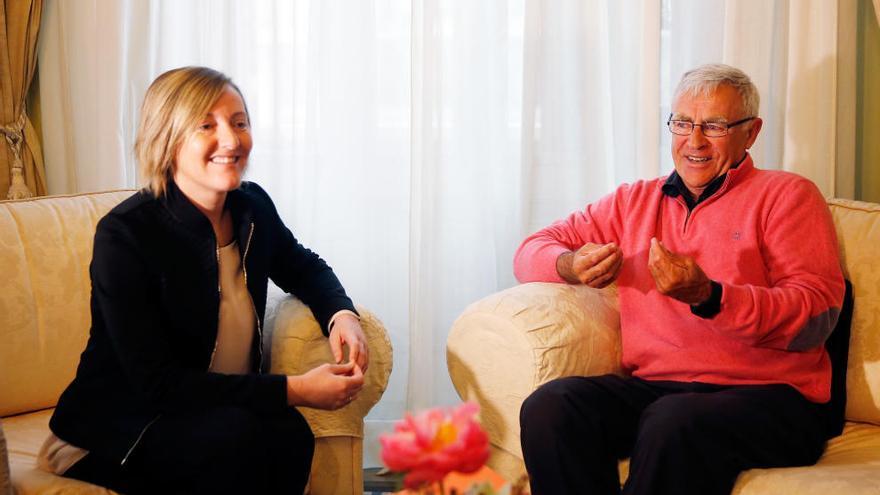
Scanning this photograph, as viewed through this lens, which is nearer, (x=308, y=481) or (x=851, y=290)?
(x=308, y=481)

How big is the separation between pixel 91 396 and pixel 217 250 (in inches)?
14.5

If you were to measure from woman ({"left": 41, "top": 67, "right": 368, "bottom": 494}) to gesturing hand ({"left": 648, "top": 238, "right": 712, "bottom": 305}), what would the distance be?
2.07ft

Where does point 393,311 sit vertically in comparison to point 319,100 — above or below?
below

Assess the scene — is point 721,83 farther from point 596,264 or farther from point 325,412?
point 325,412

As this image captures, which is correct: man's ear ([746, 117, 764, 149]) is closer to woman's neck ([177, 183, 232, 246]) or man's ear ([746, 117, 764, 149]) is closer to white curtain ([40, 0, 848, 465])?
white curtain ([40, 0, 848, 465])

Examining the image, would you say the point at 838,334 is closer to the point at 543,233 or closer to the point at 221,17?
the point at 543,233

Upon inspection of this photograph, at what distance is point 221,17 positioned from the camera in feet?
9.43

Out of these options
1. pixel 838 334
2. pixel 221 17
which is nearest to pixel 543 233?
pixel 838 334

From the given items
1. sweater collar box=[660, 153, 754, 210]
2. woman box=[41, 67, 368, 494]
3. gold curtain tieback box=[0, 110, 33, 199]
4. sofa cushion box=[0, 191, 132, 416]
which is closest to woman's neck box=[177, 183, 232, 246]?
woman box=[41, 67, 368, 494]

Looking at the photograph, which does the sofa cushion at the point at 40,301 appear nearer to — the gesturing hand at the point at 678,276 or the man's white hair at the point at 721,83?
the gesturing hand at the point at 678,276

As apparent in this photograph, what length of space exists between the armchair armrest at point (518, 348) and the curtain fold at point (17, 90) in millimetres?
1499

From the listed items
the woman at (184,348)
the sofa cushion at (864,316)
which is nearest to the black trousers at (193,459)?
the woman at (184,348)

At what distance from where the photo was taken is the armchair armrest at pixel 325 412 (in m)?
2.10

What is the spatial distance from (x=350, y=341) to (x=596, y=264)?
0.56 metres
